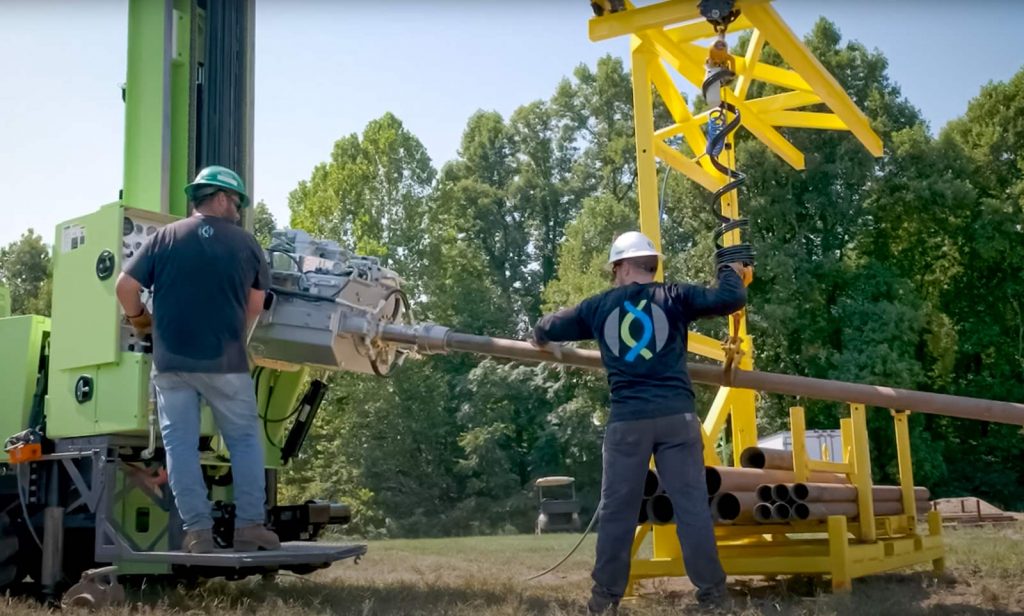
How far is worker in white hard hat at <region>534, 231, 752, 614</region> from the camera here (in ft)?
18.0

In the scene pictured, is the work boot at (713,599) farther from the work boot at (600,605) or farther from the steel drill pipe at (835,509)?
the steel drill pipe at (835,509)

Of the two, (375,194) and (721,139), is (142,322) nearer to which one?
(721,139)

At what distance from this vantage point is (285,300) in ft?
22.7

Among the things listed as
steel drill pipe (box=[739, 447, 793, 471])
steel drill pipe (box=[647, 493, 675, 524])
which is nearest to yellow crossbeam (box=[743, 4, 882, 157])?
steel drill pipe (box=[739, 447, 793, 471])

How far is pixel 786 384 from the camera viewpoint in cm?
646

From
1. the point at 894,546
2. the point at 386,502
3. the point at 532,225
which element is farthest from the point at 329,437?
the point at 894,546

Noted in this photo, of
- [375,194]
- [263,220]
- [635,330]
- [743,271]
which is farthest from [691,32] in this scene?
[263,220]

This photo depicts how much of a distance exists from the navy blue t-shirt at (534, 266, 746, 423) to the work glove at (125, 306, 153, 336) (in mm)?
2519

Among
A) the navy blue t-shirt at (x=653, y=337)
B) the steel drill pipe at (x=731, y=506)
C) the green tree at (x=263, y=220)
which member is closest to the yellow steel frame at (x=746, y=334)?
the steel drill pipe at (x=731, y=506)

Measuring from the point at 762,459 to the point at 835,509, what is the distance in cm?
60

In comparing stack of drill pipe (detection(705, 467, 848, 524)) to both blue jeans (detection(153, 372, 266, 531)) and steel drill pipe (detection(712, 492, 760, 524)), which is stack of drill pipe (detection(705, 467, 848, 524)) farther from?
blue jeans (detection(153, 372, 266, 531))

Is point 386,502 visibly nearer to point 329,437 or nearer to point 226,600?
point 329,437

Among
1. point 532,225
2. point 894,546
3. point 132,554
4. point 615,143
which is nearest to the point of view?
point 132,554

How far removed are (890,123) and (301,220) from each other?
1691 cm
